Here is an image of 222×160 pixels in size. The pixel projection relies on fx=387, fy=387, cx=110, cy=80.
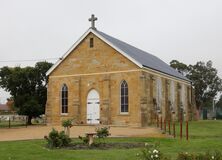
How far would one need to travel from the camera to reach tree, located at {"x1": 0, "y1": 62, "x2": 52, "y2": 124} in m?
46.8

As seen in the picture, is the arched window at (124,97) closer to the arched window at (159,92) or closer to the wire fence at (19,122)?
the arched window at (159,92)

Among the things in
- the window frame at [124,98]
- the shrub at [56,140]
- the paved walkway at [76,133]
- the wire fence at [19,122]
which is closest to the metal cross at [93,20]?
the window frame at [124,98]

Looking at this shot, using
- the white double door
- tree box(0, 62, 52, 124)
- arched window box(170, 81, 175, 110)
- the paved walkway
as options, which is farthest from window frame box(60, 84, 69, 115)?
arched window box(170, 81, 175, 110)

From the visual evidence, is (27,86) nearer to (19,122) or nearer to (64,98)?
(64,98)

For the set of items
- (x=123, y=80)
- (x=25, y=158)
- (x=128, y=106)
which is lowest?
(x=25, y=158)

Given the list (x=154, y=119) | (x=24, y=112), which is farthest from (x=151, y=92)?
(x=24, y=112)

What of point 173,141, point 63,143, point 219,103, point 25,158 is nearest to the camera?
point 25,158

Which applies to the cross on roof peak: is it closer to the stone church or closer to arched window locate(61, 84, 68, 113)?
the stone church

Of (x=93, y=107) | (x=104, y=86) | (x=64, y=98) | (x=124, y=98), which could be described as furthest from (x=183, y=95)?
(x=64, y=98)

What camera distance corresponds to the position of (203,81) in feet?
268

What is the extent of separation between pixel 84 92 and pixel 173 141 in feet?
66.0

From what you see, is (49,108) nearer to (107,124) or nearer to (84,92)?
(84,92)

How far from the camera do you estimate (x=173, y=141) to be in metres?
19.8

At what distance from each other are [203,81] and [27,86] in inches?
1774
